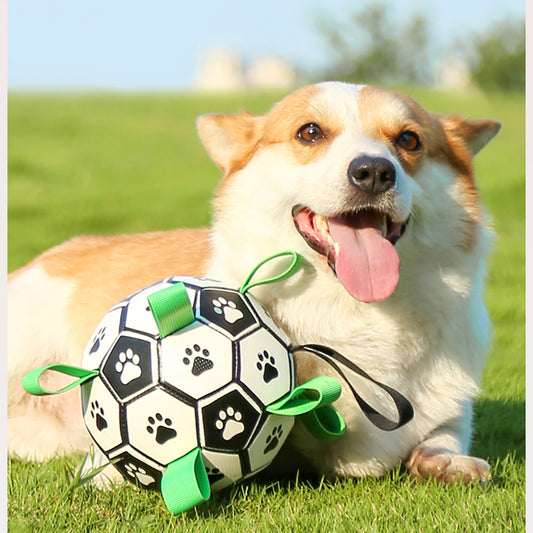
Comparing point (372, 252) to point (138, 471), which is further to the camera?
point (372, 252)

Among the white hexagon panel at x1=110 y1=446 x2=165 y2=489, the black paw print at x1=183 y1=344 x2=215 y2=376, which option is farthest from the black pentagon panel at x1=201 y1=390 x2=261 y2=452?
the white hexagon panel at x1=110 y1=446 x2=165 y2=489

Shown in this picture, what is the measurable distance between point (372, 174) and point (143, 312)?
1.03 metres

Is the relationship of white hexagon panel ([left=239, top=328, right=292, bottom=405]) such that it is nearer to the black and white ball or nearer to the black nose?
the black and white ball

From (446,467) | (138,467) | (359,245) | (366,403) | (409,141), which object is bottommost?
(446,467)

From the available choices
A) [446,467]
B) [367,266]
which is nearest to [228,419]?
[367,266]

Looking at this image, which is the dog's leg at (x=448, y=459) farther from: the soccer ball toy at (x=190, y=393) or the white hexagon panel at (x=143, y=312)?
the white hexagon panel at (x=143, y=312)

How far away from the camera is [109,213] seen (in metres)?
12.1

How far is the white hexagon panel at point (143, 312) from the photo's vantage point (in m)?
3.00

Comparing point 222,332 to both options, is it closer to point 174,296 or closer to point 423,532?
point 174,296

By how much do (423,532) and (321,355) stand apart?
2.66 ft

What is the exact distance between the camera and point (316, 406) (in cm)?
300

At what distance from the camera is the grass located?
291 centimetres

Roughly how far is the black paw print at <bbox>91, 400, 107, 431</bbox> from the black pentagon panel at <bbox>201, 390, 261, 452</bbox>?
1.33 ft

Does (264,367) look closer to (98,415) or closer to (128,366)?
(128,366)
